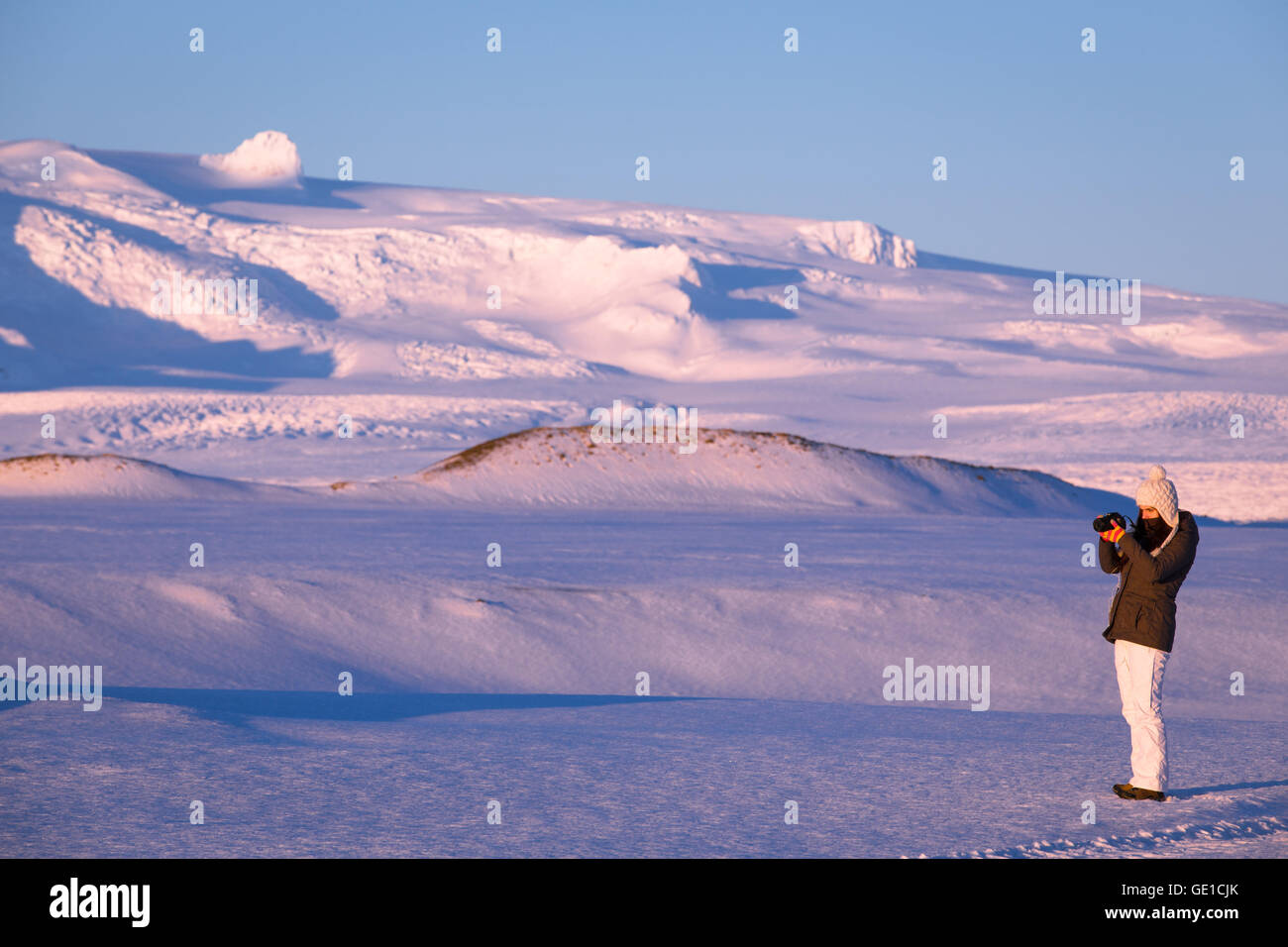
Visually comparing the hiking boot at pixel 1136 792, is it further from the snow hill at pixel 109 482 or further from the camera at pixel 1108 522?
the snow hill at pixel 109 482

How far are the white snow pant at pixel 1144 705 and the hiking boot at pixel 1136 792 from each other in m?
0.03

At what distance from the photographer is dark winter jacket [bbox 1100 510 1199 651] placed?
830 cm

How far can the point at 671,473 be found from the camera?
37.9 metres

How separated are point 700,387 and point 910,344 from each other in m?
28.6

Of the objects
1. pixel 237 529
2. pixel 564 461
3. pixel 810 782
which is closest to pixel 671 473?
pixel 564 461

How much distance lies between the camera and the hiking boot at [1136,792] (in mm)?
8797

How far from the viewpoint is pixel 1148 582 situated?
8398 millimetres

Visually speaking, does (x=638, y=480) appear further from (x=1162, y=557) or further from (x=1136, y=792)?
(x=1162, y=557)
